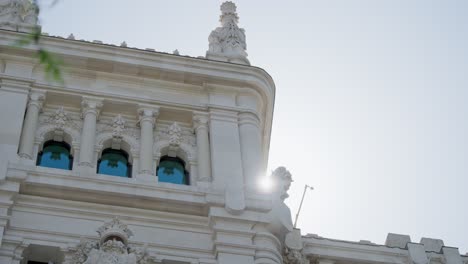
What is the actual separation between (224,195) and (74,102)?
221 inches

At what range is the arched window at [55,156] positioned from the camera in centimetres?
2183

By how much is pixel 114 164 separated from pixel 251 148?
11.9 ft

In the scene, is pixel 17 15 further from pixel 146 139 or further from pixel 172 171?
pixel 172 171

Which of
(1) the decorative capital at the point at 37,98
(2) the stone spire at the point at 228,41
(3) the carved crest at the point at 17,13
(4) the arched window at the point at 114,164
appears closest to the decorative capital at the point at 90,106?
(1) the decorative capital at the point at 37,98

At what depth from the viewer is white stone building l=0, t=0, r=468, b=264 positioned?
19.2m

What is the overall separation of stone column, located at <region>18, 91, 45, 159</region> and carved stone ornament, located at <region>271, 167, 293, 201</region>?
611cm

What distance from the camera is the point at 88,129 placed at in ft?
73.9

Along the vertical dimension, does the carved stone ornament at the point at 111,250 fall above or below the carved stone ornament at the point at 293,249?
below

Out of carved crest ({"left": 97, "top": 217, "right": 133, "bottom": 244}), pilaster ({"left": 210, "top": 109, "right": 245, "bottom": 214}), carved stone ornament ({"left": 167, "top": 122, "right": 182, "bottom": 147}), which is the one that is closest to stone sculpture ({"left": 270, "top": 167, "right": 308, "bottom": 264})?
pilaster ({"left": 210, "top": 109, "right": 245, "bottom": 214})

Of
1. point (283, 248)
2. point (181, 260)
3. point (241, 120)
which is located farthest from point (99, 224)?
point (241, 120)

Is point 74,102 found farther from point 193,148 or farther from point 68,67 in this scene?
point 193,148

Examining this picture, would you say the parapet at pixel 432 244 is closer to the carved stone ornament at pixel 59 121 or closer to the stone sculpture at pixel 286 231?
the stone sculpture at pixel 286 231

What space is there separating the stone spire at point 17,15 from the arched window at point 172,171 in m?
5.89

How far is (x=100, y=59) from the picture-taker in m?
24.1
